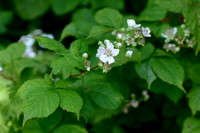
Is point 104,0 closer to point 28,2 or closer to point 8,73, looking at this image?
point 28,2

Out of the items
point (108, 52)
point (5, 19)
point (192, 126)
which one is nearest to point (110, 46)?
point (108, 52)

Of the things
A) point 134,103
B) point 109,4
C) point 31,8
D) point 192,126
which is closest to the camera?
point 192,126

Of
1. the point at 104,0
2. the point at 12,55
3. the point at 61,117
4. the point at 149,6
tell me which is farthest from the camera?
the point at 104,0

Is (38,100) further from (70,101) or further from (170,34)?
(170,34)

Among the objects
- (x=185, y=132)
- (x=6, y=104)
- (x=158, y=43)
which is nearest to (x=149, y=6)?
(x=158, y=43)

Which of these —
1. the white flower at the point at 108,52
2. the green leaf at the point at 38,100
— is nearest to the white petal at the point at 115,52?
Answer: the white flower at the point at 108,52

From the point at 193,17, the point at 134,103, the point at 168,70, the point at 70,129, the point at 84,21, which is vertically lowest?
the point at 134,103
